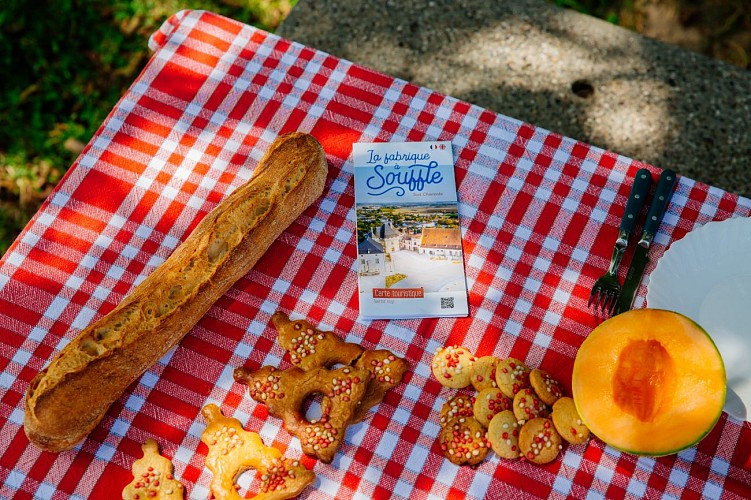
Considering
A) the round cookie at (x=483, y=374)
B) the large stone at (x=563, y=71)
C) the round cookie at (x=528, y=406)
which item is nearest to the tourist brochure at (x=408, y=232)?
the round cookie at (x=483, y=374)

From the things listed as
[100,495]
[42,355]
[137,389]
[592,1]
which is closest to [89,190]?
[42,355]

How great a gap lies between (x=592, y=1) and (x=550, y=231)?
183 cm

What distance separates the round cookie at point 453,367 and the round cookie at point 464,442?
0.10 metres

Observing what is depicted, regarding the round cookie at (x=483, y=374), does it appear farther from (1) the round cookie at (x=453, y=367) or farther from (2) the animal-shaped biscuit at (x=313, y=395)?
(2) the animal-shaped biscuit at (x=313, y=395)

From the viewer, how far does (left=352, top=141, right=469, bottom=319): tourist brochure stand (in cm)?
179

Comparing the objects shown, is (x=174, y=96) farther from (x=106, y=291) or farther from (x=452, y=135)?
(x=452, y=135)

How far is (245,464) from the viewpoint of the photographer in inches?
63.1

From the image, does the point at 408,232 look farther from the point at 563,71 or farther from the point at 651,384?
the point at 563,71

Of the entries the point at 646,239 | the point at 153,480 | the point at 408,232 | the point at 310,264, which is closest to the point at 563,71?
the point at 646,239

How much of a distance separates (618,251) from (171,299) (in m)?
1.11

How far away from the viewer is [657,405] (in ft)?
4.69

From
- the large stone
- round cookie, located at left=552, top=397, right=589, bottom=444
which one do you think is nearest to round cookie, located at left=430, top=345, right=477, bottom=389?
round cookie, located at left=552, top=397, right=589, bottom=444

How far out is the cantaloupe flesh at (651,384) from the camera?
1.41m

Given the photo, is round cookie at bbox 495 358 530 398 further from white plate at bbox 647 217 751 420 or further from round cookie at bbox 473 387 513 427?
white plate at bbox 647 217 751 420
